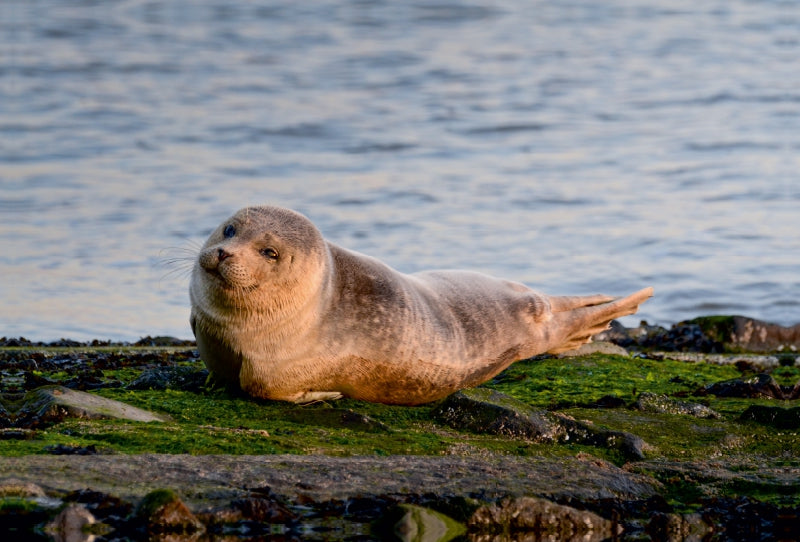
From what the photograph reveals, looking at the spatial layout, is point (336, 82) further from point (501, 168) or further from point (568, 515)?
point (568, 515)

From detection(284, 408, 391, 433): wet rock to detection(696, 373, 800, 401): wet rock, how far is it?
2.39 meters

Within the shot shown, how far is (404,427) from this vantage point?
6367mm

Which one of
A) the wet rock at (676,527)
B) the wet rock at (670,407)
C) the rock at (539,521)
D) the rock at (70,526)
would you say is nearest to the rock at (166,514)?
the rock at (70,526)

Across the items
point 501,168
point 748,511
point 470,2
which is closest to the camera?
point 748,511

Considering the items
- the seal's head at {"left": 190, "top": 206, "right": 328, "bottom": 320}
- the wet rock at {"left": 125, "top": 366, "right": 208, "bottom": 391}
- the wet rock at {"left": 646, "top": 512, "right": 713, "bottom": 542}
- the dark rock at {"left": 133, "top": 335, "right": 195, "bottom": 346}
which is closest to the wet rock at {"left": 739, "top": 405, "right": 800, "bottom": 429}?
the wet rock at {"left": 646, "top": 512, "right": 713, "bottom": 542}

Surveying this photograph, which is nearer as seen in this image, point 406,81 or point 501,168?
point 501,168

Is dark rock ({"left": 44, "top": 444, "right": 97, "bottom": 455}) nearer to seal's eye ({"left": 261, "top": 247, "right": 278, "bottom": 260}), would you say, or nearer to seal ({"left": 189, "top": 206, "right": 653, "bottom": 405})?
seal ({"left": 189, "top": 206, "right": 653, "bottom": 405})

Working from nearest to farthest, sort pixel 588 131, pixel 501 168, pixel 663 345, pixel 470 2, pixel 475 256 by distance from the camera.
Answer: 1. pixel 663 345
2. pixel 475 256
3. pixel 501 168
4. pixel 588 131
5. pixel 470 2

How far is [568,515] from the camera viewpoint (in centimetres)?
482

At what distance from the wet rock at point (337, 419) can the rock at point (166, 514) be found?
73.4 inches

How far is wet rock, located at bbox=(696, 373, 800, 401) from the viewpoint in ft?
24.9

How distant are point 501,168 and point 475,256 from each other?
4.74 metres

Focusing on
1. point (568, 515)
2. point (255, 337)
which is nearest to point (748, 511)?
point (568, 515)

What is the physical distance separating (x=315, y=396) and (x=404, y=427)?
73 cm
